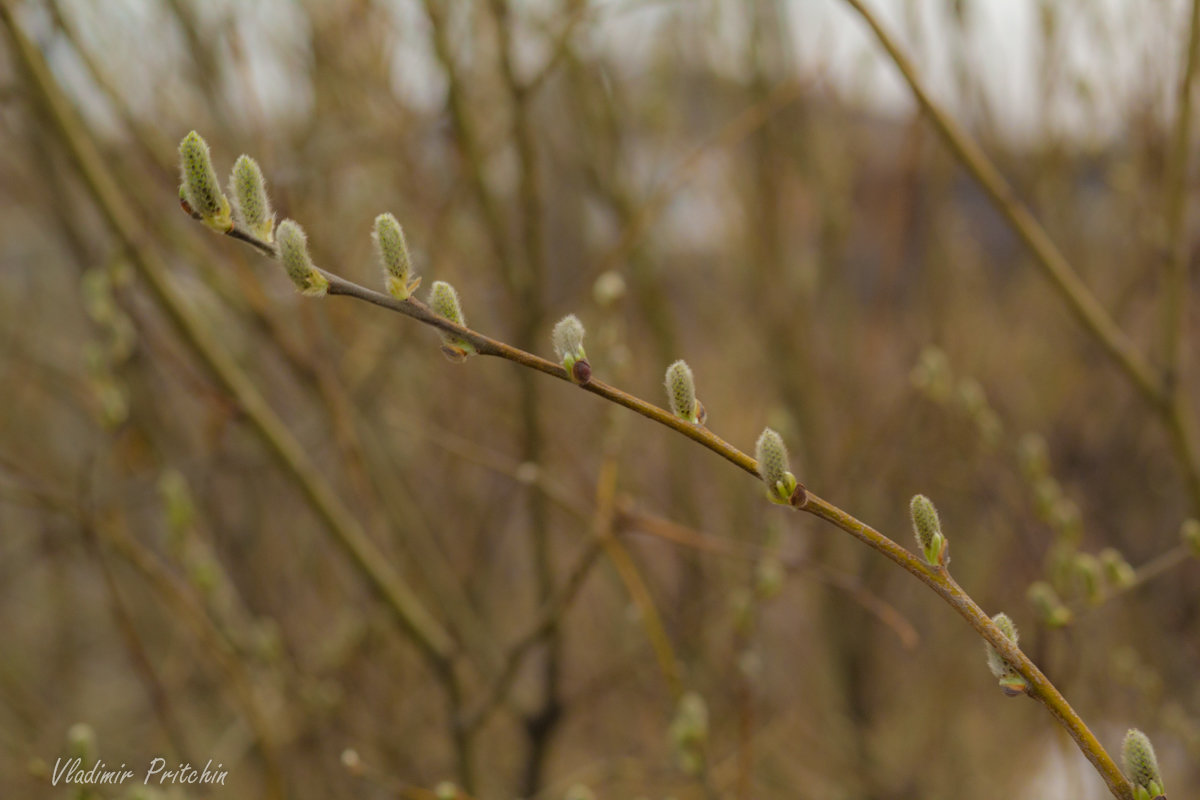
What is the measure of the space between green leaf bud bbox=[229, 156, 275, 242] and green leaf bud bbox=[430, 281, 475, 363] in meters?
0.15

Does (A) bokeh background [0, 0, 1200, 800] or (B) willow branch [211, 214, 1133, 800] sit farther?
(A) bokeh background [0, 0, 1200, 800]

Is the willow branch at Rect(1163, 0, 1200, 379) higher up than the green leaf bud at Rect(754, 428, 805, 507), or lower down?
higher up

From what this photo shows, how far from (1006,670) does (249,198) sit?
0.79m

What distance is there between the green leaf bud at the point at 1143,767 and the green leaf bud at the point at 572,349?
56 centimetres

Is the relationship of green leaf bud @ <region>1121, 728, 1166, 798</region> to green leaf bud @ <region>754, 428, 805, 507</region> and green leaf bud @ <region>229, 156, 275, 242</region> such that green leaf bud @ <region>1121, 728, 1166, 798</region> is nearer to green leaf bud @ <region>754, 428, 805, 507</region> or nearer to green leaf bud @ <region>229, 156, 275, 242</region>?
green leaf bud @ <region>754, 428, 805, 507</region>

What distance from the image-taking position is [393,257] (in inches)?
30.9

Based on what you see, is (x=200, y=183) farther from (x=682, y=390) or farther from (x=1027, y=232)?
(x=1027, y=232)

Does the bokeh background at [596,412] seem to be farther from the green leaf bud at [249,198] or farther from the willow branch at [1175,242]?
the green leaf bud at [249,198]

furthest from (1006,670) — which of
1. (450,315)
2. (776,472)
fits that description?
(450,315)

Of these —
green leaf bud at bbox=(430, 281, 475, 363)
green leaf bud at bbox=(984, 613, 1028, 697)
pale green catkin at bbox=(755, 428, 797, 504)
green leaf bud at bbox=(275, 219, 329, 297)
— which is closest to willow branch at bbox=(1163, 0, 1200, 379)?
green leaf bud at bbox=(984, 613, 1028, 697)

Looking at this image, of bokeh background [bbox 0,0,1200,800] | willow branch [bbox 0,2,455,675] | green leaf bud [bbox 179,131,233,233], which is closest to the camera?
green leaf bud [bbox 179,131,233,233]

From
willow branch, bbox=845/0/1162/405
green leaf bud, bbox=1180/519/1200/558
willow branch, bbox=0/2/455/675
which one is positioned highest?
willow branch, bbox=845/0/1162/405

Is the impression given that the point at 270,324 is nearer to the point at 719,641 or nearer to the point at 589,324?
the point at 589,324

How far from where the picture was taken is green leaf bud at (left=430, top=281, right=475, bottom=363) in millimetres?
791
